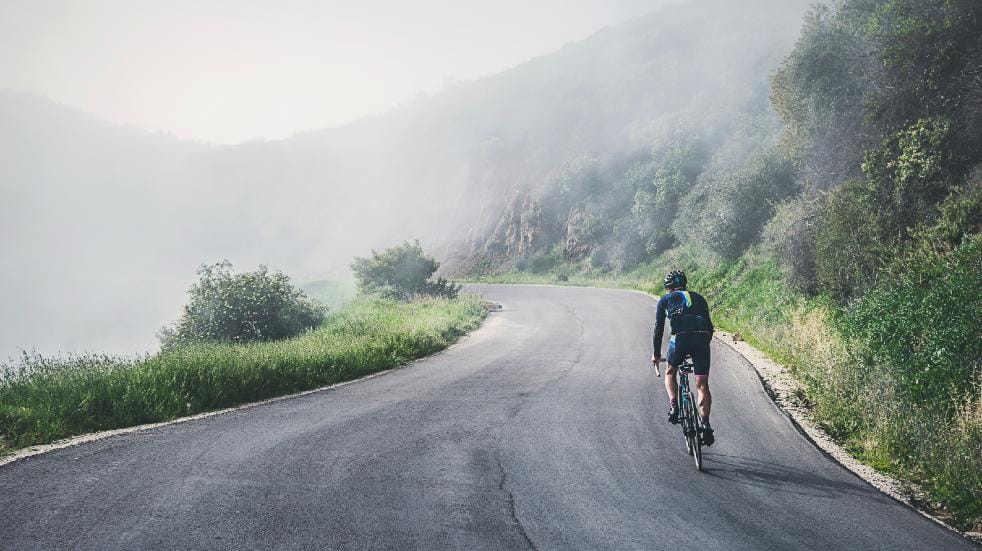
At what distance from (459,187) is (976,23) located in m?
66.4

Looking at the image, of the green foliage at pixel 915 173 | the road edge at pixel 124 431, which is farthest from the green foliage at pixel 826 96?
the road edge at pixel 124 431

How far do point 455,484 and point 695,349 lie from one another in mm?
3363

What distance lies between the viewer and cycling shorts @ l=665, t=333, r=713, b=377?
664cm

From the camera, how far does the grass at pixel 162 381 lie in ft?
25.8

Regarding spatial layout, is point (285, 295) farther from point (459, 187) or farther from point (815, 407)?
point (459, 187)

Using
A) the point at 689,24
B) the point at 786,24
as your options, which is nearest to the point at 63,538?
the point at 786,24

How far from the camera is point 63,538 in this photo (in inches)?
171

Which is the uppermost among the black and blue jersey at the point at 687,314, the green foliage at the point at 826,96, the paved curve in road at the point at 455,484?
the green foliage at the point at 826,96

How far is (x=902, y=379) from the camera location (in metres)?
8.44

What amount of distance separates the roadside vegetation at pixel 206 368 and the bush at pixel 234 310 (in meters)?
0.04

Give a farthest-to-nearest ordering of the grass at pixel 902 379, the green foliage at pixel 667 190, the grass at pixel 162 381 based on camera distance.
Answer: the green foliage at pixel 667 190
the grass at pixel 162 381
the grass at pixel 902 379

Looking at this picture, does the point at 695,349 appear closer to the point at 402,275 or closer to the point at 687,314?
the point at 687,314

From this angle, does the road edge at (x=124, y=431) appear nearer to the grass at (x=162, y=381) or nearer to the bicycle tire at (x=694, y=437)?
the grass at (x=162, y=381)

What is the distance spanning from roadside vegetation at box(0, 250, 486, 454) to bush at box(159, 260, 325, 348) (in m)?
0.04
